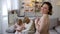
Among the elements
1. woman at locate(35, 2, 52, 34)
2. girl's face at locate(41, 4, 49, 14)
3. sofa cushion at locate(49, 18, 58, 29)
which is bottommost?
sofa cushion at locate(49, 18, 58, 29)

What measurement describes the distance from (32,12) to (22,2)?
1.85 ft

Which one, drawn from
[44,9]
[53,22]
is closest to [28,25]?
[53,22]

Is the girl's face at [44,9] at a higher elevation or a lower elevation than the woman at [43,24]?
higher

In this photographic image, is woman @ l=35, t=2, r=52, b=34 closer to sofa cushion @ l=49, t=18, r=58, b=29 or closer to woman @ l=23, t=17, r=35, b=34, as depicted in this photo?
woman @ l=23, t=17, r=35, b=34

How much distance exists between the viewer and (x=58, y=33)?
3924 millimetres

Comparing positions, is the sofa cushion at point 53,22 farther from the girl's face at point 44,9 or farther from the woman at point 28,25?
the girl's face at point 44,9

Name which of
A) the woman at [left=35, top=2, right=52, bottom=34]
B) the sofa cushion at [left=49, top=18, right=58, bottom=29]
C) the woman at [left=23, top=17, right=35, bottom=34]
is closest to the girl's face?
the woman at [left=35, top=2, right=52, bottom=34]

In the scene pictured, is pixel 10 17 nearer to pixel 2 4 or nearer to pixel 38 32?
pixel 2 4

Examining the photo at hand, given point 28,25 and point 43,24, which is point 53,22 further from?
point 43,24

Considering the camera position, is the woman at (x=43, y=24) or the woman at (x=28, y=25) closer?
the woman at (x=43, y=24)

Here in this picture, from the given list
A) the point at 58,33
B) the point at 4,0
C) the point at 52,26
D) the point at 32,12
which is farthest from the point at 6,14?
the point at 58,33

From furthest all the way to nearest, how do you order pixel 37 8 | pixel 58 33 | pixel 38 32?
1. pixel 37 8
2. pixel 58 33
3. pixel 38 32

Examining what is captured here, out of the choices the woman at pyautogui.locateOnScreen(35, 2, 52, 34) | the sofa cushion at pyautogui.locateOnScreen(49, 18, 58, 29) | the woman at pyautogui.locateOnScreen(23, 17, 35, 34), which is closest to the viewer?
the woman at pyautogui.locateOnScreen(35, 2, 52, 34)

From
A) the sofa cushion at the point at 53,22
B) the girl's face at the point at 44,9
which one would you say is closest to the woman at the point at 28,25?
the sofa cushion at the point at 53,22
